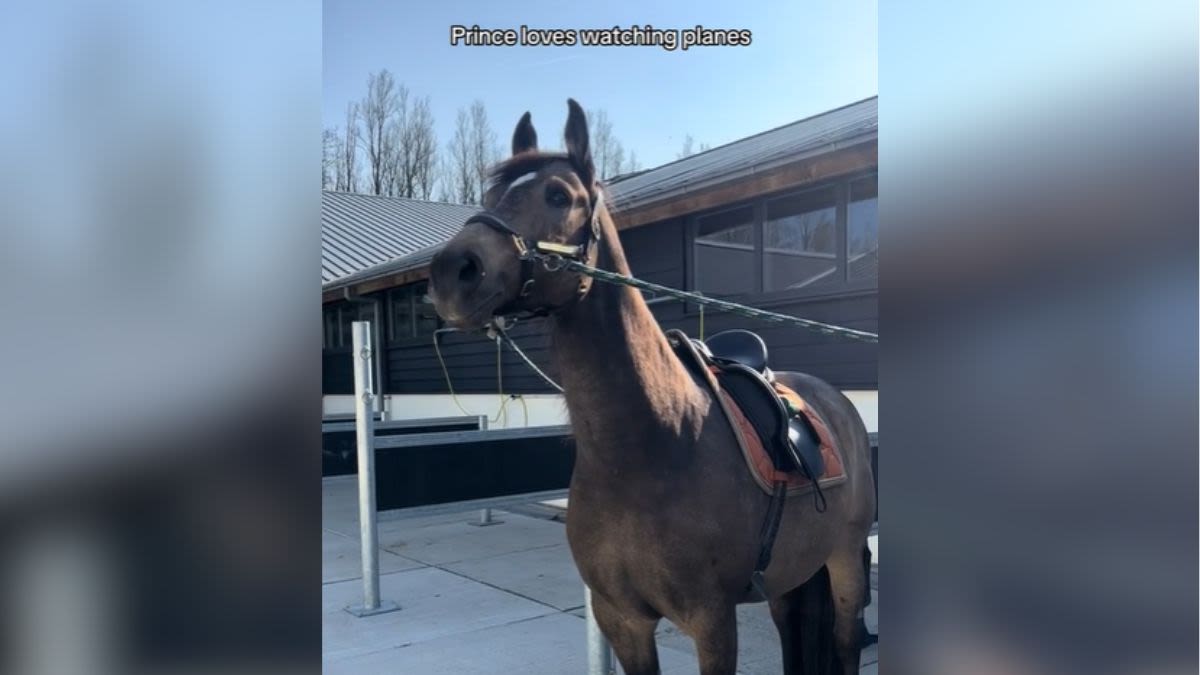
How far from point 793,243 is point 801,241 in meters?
0.03

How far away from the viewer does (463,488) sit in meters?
3.06

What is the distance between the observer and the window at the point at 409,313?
10.9 feet

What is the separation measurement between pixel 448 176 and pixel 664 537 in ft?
3.84

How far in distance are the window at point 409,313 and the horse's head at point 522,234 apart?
1421mm

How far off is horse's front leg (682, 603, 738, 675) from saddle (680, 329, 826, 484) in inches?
16.3

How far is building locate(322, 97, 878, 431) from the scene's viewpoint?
8.30 ft

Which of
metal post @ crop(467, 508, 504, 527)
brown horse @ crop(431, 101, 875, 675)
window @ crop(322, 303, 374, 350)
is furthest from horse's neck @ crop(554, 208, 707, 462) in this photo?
metal post @ crop(467, 508, 504, 527)

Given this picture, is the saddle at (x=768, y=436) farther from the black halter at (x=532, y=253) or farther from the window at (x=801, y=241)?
the window at (x=801, y=241)

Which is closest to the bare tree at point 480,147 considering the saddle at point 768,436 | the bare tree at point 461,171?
the bare tree at point 461,171

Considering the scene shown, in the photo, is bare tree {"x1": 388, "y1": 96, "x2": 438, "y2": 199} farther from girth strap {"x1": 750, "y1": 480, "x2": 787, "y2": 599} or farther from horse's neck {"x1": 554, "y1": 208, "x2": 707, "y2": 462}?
girth strap {"x1": 750, "y1": 480, "x2": 787, "y2": 599}

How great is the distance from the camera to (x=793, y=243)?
10.9 ft

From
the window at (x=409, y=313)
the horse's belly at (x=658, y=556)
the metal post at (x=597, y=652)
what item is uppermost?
the window at (x=409, y=313)

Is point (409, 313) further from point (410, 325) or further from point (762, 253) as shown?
point (762, 253)
